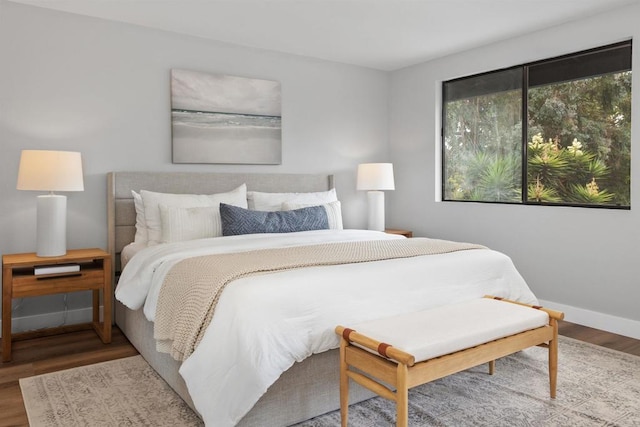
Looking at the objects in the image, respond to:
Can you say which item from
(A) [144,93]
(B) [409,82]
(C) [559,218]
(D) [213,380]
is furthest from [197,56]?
(C) [559,218]

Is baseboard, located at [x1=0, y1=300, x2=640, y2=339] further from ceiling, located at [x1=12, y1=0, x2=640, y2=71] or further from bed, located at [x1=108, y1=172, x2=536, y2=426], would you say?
ceiling, located at [x1=12, y1=0, x2=640, y2=71]

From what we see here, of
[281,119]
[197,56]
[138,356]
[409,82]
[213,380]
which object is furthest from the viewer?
[409,82]

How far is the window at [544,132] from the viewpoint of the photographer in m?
3.72

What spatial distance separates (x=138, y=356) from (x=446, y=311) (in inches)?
78.8

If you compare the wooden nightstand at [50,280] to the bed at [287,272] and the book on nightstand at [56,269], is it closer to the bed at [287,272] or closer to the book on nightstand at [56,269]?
the book on nightstand at [56,269]

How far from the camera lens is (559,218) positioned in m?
3.98

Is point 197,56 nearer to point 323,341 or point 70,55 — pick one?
point 70,55

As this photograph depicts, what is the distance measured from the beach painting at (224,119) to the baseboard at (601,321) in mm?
2907

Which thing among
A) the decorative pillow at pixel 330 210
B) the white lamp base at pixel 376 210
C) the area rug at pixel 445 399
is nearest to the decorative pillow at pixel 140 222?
the area rug at pixel 445 399

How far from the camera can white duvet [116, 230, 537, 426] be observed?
1960 mm

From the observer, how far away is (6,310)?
3.04 metres

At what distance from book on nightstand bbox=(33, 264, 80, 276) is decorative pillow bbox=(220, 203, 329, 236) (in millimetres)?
1043

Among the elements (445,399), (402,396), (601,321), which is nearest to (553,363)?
(445,399)

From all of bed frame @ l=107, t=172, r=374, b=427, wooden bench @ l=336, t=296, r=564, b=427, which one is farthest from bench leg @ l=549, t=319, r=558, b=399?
bed frame @ l=107, t=172, r=374, b=427
